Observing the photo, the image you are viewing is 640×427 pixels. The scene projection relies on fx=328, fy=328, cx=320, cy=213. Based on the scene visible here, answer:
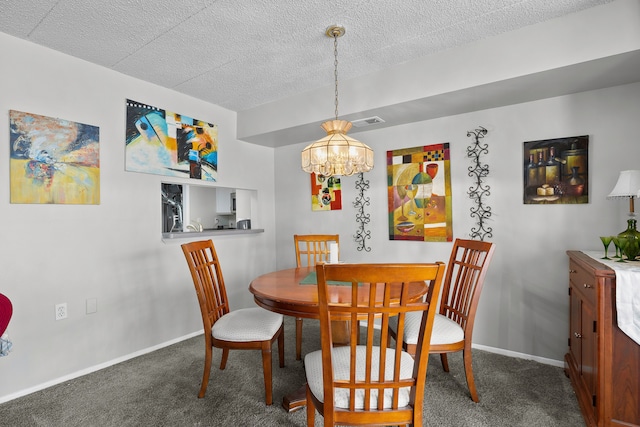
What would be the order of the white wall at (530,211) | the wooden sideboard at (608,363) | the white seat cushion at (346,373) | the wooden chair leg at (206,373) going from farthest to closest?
the white wall at (530,211) → the wooden chair leg at (206,373) → the wooden sideboard at (608,363) → the white seat cushion at (346,373)

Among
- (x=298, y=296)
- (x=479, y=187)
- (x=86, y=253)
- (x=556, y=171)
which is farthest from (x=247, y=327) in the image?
(x=556, y=171)

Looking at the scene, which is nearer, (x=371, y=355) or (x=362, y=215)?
(x=371, y=355)

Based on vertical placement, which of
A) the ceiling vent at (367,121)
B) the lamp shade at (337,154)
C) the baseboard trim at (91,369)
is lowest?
the baseboard trim at (91,369)

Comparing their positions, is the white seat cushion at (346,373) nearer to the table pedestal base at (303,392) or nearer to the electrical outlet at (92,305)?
the table pedestal base at (303,392)

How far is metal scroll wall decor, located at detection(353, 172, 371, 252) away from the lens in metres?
3.47

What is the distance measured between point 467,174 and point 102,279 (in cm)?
317

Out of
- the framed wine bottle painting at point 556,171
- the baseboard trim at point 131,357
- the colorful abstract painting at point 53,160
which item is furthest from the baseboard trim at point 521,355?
the colorful abstract painting at point 53,160

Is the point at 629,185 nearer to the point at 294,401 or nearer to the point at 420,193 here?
the point at 420,193

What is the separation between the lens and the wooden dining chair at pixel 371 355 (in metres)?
1.17

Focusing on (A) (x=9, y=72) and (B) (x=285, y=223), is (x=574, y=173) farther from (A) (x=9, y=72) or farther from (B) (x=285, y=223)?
(A) (x=9, y=72)

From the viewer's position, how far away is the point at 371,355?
49.1 inches

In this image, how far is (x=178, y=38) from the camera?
87.9 inches

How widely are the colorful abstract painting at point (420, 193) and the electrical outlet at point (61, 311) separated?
2.77 meters

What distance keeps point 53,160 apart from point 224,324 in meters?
1.70
